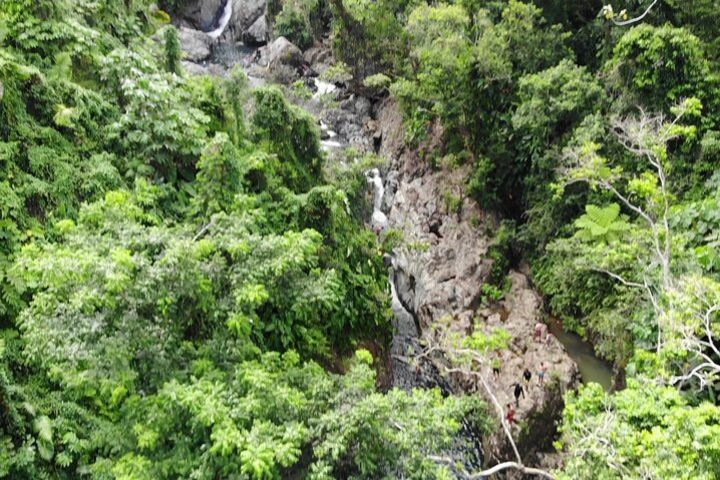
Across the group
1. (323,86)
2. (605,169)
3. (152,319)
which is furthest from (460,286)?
(323,86)

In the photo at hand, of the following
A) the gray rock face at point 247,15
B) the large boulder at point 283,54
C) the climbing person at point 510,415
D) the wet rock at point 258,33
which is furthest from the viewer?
the gray rock face at point 247,15

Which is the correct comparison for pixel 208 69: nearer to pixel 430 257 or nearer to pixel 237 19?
pixel 237 19

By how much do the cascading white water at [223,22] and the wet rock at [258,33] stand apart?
213 centimetres

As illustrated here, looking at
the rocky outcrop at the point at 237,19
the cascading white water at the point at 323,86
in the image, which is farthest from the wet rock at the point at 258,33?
the cascading white water at the point at 323,86

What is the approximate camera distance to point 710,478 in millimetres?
4984

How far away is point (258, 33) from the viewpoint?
30.6 meters

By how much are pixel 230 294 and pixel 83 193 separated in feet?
13.5

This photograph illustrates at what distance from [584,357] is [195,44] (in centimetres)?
2634

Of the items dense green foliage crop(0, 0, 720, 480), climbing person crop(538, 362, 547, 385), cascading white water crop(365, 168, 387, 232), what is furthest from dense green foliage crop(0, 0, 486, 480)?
cascading white water crop(365, 168, 387, 232)

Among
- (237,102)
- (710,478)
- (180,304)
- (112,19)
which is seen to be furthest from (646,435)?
(112,19)

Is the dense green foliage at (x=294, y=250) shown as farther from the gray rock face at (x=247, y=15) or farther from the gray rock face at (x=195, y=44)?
the gray rock face at (x=247, y=15)

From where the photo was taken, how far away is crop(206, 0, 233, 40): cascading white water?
31.7 metres

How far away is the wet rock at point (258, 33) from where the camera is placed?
30594mm

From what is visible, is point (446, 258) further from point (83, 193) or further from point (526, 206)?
point (83, 193)
